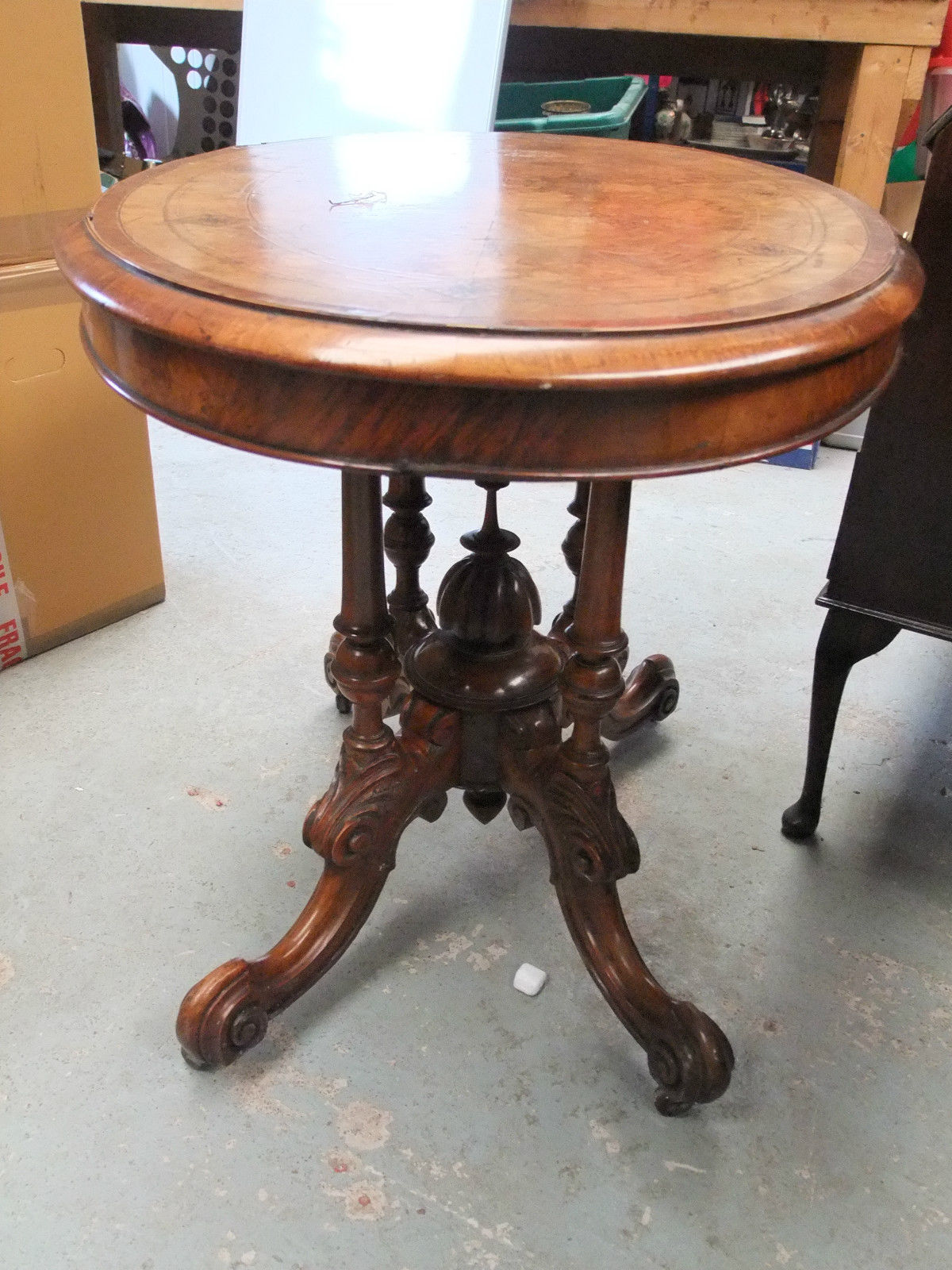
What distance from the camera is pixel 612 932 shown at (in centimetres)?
108

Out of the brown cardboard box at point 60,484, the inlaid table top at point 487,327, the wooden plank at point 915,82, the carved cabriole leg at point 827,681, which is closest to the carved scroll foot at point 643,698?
the carved cabriole leg at point 827,681

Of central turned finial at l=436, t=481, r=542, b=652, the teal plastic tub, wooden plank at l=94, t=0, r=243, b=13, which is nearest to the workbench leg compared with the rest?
the teal plastic tub

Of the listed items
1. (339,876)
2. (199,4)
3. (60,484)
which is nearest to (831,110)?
(199,4)

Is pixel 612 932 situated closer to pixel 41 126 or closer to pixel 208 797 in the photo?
pixel 208 797

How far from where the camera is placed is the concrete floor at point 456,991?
36.9 inches

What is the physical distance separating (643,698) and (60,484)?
966 millimetres

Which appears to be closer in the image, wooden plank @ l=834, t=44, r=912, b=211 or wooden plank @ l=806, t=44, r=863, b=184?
wooden plank @ l=834, t=44, r=912, b=211

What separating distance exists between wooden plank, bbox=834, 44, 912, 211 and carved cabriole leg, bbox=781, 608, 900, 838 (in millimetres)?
1054

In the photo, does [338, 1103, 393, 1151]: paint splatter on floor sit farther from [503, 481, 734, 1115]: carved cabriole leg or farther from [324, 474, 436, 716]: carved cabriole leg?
[324, 474, 436, 716]: carved cabriole leg

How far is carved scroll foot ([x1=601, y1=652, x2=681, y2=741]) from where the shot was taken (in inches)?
59.6

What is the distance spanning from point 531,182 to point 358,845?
0.67 meters

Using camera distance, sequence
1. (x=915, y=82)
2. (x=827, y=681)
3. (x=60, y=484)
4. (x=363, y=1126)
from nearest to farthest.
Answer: (x=363, y=1126)
(x=827, y=681)
(x=60, y=484)
(x=915, y=82)

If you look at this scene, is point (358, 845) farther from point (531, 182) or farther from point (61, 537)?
point (61, 537)

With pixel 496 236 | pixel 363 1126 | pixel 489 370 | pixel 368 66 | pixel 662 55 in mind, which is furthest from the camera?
pixel 662 55
